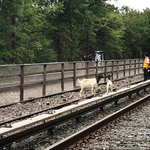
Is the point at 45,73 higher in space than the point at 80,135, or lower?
higher

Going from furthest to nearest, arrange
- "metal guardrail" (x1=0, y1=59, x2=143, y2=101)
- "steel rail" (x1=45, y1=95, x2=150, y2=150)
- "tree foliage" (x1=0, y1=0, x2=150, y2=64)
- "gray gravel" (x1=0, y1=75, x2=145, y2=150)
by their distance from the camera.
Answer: "tree foliage" (x1=0, y1=0, x2=150, y2=64) < "metal guardrail" (x1=0, y1=59, x2=143, y2=101) < "gray gravel" (x1=0, y1=75, x2=145, y2=150) < "steel rail" (x1=45, y1=95, x2=150, y2=150)

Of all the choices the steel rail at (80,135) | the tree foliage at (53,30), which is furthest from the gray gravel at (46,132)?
the tree foliage at (53,30)

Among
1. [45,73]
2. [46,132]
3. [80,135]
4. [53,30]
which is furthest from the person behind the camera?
[53,30]

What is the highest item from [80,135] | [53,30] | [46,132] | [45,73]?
[53,30]

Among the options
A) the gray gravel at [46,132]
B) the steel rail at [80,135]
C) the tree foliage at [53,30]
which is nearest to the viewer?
the steel rail at [80,135]

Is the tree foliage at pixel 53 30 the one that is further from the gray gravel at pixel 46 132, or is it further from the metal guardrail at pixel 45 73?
the gray gravel at pixel 46 132

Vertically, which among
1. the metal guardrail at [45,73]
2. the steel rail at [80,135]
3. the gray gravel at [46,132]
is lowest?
the gray gravel at [46,132]

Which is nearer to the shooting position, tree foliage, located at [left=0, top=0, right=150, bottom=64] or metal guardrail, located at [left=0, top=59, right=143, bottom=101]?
metal guardrail, located at [left=0, top=59, right=143, bottom=101]

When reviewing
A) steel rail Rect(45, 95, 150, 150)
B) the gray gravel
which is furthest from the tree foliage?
steel rail Rect(45, 95, 150, 150)

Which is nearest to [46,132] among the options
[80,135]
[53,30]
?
[80,135]

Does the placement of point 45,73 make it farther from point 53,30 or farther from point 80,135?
point 53,30

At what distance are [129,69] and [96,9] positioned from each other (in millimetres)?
20674

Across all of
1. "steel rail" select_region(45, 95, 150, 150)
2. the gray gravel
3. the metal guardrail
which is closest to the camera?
"steel rail" select_region(45, 95, 150, 150)

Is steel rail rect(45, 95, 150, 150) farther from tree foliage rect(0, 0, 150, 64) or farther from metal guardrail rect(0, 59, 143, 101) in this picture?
tree foliage rect(0, 0, 150, 64)
